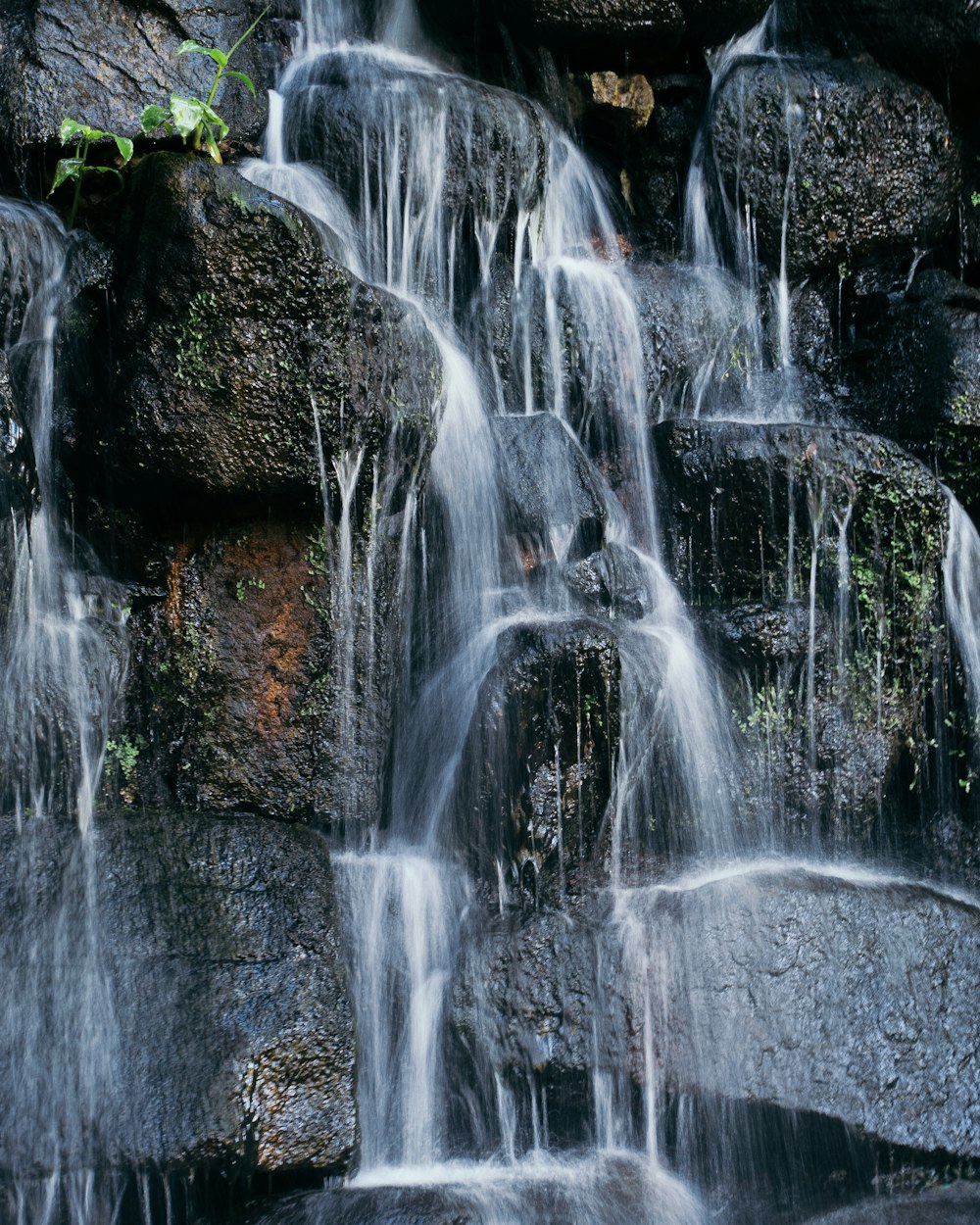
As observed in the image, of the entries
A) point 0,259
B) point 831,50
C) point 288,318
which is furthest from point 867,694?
point 831,50

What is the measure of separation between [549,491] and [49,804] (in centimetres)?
278

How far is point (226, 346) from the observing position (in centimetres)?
512

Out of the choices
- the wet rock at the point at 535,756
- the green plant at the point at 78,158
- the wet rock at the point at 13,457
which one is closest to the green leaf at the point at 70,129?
the green plant at the point at 78,158

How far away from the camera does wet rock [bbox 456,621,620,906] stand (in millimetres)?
5098

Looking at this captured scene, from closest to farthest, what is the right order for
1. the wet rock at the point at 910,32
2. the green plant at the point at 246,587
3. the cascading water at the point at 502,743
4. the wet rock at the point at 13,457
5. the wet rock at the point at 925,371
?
the cascading water at the point at 502,743
the wet rock at the point at 13,457
the green plant at the point at 246,587
the wet rock at the point at 925,371
the wet rock at the point at 910,32

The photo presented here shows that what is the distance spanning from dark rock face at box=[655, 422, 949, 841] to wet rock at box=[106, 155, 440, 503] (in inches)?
83.4

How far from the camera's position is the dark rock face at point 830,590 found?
20.1 feet

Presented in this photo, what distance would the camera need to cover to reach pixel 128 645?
525 cm

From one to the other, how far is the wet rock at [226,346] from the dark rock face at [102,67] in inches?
69.8

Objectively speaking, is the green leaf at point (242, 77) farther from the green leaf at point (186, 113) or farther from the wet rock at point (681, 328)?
the wet rock at point (681, 328)

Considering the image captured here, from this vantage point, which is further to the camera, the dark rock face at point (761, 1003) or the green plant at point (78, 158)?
the green plant at point (78, 158)

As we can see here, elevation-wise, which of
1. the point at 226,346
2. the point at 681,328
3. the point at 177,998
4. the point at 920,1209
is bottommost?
the point at 920,1209

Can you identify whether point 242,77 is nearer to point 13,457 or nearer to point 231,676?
point 13,457

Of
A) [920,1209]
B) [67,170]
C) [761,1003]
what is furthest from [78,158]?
[920,1209]
